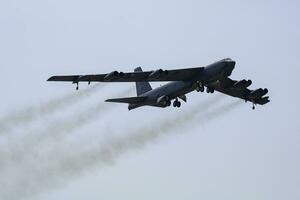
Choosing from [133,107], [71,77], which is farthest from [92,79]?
[133,107]

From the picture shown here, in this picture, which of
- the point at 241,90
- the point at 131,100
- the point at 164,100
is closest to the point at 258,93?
the point at 241,90

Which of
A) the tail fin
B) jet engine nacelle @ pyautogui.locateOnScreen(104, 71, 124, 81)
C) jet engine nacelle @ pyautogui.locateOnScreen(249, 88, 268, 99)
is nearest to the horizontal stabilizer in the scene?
jet engine nacelle @ pyautogui.locateOnScreen(104, 71, 124, 81)

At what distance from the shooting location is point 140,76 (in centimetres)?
7712

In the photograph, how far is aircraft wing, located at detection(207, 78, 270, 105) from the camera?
80512mm

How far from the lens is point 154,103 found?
8106 centimetres

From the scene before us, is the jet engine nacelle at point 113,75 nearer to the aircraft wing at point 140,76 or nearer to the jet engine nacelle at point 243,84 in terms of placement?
the aircraft wing at point 140,76

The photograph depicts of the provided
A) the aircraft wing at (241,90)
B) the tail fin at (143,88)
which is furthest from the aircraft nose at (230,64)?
the tail fin at (143,88)

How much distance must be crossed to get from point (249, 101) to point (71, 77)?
2005cm

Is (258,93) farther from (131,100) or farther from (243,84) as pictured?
(131,100)

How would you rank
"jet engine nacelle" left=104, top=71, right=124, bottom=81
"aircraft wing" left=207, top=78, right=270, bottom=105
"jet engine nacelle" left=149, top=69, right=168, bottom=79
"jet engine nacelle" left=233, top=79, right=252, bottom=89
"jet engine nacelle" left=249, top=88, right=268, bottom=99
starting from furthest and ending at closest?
"jet engine nacelle" left=249, top=88, right=268, bottom=99, "aircraft wing" left=207, top=78, right=270, bottom=105, "jet engine nacelle" left=233, top=79, right=252, bottom=89, "jet engine nacelle" left=149, top=69, right=168, bottom=79, "jet engine nacelle" left=104, top=71, right=124, bottom=81

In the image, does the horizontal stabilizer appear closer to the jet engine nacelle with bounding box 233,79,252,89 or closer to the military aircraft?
the military aircraft

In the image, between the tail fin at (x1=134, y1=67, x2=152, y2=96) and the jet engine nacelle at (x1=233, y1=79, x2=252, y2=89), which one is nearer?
the jet engine nacelle at (x1=233, y1=79, x2=252, y2=89)

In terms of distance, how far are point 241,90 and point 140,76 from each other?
12.6 meters

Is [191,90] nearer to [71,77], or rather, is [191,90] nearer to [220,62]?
[220,62]
